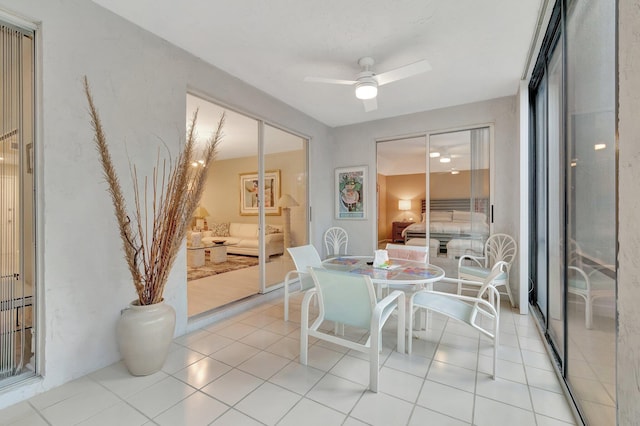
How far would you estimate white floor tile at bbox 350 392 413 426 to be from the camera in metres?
1.54

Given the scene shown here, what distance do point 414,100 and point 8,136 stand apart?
13.2ft

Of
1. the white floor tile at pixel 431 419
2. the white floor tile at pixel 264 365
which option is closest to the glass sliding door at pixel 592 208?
the white floor tile at pixel 431 419

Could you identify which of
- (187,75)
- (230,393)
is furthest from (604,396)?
(187,75)

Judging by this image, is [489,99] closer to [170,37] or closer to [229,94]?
[229,94]

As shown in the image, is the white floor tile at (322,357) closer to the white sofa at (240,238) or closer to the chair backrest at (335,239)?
the chair backrest at (335,239)

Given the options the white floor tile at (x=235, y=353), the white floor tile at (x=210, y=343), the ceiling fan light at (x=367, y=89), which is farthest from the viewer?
the ceiling fan light at (x=367, y=89)

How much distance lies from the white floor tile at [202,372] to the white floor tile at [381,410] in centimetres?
101

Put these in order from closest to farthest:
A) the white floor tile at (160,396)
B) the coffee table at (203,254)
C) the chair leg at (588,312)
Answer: the chair leg at (588,312)
the white floor tile at (160,396)
the coffee table at (203,254)

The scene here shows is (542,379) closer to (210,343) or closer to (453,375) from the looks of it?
(453,375)

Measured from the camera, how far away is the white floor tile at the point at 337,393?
1.67 m

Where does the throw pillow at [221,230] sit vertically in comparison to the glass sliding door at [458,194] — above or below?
below

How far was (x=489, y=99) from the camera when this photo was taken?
3.79m

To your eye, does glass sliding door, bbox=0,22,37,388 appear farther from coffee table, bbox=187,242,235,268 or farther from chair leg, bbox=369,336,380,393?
coffee table, bbox=187,242,235,268

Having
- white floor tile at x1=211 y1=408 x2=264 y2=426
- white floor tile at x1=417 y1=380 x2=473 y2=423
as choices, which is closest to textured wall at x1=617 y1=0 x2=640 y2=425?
white floor tile at x1=417 y1=380 x2=473 y2=423
